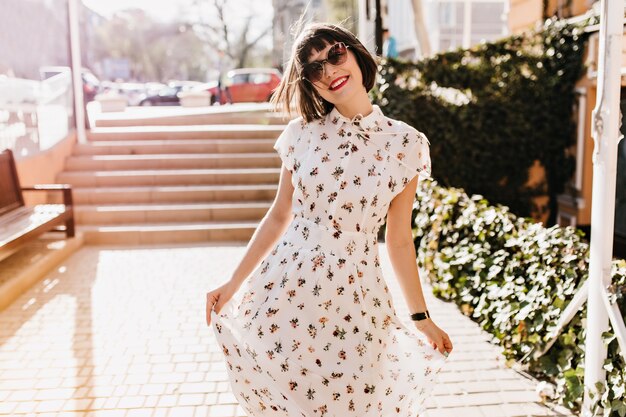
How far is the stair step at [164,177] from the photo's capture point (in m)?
9.55

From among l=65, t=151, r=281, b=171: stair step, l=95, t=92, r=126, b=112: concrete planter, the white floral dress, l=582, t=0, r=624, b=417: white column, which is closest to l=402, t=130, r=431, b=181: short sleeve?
the white floral dress

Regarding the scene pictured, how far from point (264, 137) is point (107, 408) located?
7.84 metres

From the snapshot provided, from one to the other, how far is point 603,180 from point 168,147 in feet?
27.3

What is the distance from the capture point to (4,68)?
8305 millimetres

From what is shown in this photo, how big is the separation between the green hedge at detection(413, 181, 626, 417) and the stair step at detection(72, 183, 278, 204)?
3.73 meters

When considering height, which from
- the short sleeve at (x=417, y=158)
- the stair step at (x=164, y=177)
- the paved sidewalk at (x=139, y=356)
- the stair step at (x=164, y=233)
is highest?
the short sleeve at (x=417, y=158)

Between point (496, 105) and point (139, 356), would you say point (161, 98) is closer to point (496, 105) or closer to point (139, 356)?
point (496, 105)

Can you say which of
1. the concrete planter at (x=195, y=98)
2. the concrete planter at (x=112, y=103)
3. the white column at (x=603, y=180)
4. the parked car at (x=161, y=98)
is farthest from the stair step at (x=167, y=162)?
the parked car at (x=161, y=98)

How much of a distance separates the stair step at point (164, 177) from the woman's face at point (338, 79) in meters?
7.47

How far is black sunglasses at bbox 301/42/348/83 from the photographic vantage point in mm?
2105

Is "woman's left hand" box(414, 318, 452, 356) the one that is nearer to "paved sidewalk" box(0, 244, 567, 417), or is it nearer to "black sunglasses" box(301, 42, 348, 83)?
"black sunglasses" box(301, 42, 348, 83)

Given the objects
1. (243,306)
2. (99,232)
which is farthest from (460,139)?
(243,306)

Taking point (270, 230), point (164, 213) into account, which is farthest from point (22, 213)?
point (270, 230)

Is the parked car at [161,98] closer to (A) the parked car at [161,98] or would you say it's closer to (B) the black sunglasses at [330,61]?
(A) the parked car at [161,98]
